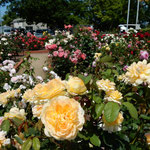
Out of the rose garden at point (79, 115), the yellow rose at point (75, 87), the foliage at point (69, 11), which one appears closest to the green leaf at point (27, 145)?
the rose garden at point (79, 115)

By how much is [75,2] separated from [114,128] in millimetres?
29777

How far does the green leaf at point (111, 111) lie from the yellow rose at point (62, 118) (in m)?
0.16

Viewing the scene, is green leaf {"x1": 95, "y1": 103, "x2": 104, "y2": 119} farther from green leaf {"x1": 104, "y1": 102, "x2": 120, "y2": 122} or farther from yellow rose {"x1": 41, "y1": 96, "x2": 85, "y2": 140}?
yellow rose {"x1": 41, "y1": 96, "x2": 85, "y2": 140}

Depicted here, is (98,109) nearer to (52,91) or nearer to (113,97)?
(113,97)

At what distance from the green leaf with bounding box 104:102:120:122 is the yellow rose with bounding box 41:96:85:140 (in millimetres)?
155

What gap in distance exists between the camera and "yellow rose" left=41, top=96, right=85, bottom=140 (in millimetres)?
664

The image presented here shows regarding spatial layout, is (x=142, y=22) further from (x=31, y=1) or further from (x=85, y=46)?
(x=85, y=46)

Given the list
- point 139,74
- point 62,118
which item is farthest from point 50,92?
point 139,74

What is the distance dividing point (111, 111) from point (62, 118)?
24 centimetres

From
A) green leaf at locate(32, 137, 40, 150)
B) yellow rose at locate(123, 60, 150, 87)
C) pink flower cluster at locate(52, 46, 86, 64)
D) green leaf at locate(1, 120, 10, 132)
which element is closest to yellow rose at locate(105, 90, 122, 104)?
yellow rose at locate(123, 60, 150, 87)

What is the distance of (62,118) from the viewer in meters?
0.69

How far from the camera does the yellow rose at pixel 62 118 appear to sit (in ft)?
2.18

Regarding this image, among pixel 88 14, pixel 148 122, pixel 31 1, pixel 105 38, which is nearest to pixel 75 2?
pixel 88 14

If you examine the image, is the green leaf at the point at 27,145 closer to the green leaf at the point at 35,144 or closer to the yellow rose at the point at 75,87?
the green leaf at the point at 35,144
